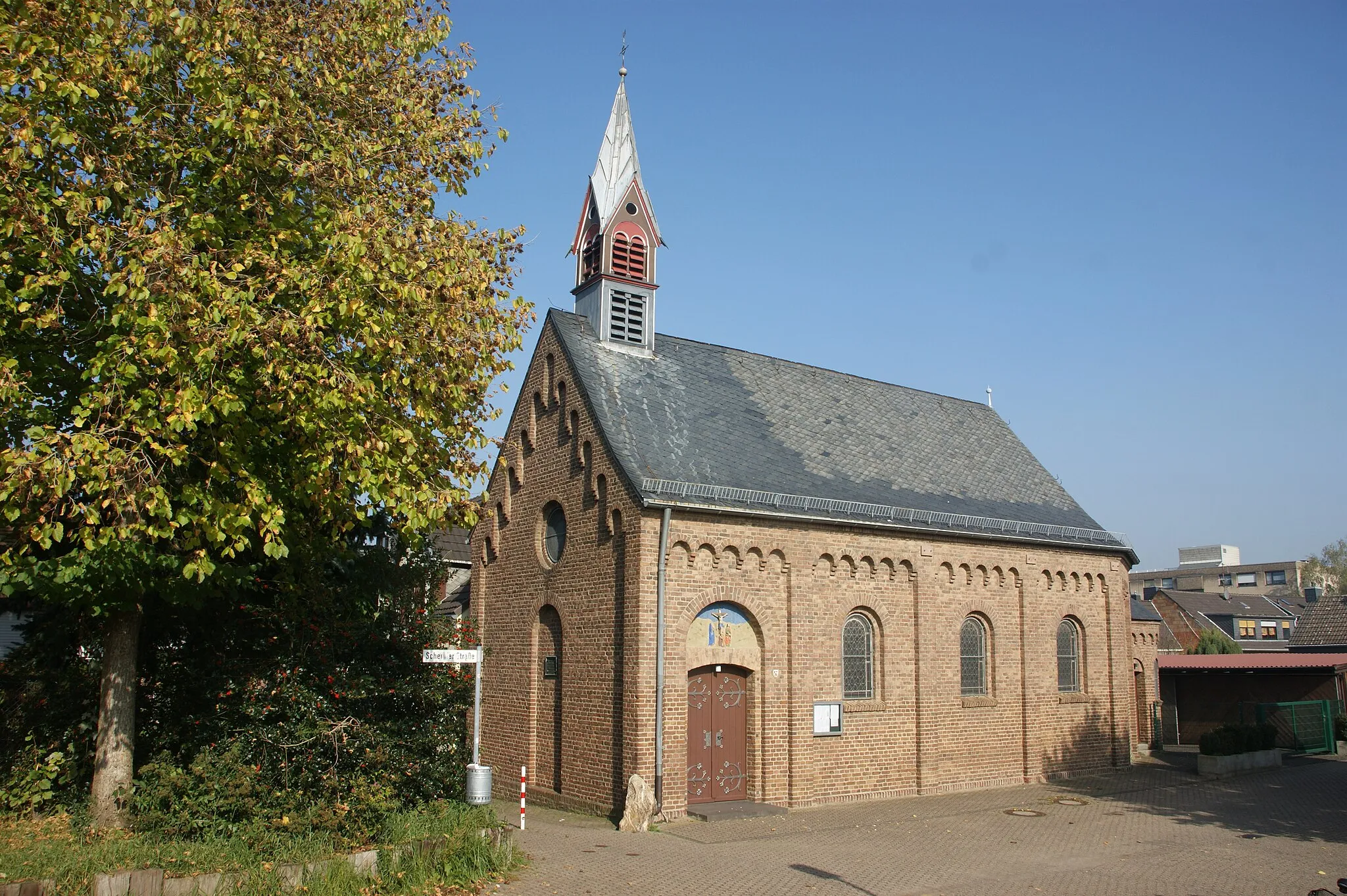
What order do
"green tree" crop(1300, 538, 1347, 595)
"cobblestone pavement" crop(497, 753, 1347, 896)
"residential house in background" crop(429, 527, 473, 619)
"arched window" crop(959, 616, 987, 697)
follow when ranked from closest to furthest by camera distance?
1. "cobblestone pavement" crop(497, 753, 1347, 896)
2. "arched window" crop(959, 616, 987, 697)
3. "residential house in background" crop(429, 527, 473, 619)
4. "green tree" crop(1300, 538, 1347, 595)

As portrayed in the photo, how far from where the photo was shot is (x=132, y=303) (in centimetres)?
1038

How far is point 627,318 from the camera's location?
883 inches

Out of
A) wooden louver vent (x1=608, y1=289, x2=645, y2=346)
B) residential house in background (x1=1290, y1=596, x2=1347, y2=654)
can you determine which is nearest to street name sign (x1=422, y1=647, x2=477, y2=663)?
wooden louver vent (x1=608, y1=289, x2=645, y2=346)

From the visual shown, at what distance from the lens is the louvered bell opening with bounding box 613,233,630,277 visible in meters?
22.8

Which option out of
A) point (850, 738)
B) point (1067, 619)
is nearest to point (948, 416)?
point (1067, 619)

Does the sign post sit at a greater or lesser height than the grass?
greater

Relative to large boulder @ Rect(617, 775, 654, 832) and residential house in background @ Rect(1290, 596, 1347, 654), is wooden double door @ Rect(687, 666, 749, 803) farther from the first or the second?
residential house in background @ Rect(1290, 596, 1347, 654)

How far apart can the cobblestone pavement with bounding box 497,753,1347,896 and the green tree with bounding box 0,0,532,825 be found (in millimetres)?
5517

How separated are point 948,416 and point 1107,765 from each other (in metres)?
9.82

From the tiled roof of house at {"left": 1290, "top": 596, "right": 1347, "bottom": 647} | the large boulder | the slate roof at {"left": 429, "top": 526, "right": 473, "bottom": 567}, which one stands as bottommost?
the large boulder

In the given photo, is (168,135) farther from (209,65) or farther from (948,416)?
(948,416)

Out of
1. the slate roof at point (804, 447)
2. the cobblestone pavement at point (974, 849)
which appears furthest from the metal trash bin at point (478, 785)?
the slate roof at point (804, 447)

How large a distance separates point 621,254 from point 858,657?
1029 centimetres

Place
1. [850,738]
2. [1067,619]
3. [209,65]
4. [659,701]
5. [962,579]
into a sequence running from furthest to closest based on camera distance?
1. [1067,619]
2. [962,579]
3. [850,738]
4. [659,701]
5. [209,65]
